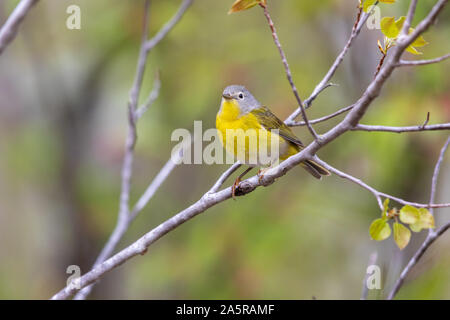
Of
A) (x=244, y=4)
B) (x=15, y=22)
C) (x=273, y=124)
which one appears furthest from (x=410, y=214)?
(x=273, y=124)

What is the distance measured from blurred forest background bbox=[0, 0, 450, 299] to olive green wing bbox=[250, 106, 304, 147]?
760 millimetres

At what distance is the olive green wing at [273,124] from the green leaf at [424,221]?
6.67 ft

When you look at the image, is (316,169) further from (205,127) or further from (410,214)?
(205,127)

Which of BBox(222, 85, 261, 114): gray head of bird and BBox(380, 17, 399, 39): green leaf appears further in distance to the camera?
BBox(222, 85, 261, 114): gray head of bird

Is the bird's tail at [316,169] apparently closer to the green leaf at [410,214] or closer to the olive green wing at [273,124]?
the olive green wing at [273,124]

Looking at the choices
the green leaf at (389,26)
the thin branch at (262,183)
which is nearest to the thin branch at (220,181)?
the thin branch at (262,183)

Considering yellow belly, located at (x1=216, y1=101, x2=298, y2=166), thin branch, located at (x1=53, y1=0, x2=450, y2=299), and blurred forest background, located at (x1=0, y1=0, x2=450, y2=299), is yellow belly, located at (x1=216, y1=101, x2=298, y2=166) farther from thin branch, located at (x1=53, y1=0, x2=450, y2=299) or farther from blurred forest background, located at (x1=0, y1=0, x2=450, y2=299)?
blurred forest background, located at (x1=0, y1=0, x2=450, y2=299)

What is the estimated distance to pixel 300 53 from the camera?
6.34 m

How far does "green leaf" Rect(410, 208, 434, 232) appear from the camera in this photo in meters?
2.01

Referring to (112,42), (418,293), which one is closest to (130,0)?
(112,42)

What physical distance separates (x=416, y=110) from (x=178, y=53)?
2979 millimetres

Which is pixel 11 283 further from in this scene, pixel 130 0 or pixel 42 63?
pixel 130 0

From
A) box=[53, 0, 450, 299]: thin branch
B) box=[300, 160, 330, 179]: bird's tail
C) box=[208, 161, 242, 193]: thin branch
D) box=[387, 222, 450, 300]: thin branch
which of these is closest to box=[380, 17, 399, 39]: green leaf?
box=[53, 0, 450, 299]: thin branch

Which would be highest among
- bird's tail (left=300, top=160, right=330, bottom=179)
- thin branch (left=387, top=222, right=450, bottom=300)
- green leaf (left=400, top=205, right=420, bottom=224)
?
bird's tail (left=300, top=160, right=330, bottom=179)
